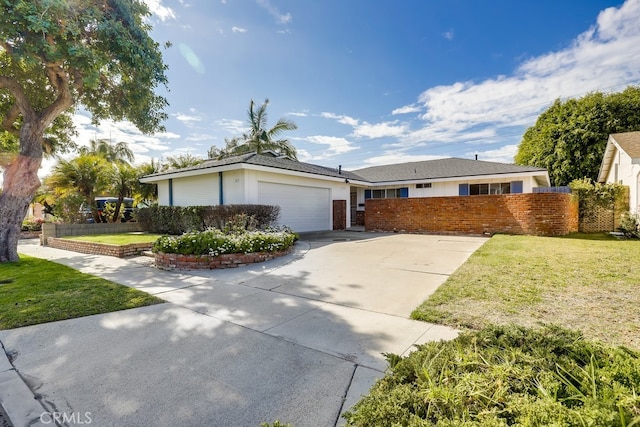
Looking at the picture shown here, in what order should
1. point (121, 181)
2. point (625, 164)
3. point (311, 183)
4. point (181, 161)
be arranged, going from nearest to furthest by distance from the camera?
point (625, 164), point (311, 183), point (121, 181), point (181, 161)

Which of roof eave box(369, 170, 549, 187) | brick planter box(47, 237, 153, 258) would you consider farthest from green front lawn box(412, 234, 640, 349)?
roof eave box(369, 170, 549, 187)

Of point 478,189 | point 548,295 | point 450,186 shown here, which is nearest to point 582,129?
point 478,189

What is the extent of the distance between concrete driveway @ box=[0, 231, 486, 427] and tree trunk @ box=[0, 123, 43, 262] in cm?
636

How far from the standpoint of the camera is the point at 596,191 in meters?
13.0

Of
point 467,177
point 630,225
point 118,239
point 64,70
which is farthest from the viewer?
point 467,177

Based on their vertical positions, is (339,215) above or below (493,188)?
below

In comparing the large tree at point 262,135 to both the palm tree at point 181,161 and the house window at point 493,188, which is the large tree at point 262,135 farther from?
the house window at point 493,188

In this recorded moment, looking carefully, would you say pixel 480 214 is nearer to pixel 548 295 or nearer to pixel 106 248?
pixel 548 295

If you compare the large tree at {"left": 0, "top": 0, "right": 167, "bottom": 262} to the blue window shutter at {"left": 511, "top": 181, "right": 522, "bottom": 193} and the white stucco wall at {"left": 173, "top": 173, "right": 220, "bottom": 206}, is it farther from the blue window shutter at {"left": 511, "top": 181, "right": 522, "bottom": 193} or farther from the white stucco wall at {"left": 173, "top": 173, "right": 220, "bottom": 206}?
the blue window shutter at {"left": 511, "top": 181, "right": 522, "bottom": 193}

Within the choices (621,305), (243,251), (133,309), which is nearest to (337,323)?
(133,309)

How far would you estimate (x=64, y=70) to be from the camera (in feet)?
29.7

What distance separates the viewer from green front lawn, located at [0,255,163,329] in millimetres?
4100

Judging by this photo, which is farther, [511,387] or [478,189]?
[478,189]

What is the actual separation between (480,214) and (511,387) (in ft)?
43.2
